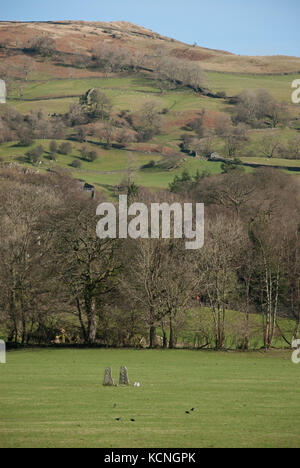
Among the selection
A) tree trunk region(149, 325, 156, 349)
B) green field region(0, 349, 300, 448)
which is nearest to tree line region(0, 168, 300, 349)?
tree trunk region(149, 325, 156, 349)

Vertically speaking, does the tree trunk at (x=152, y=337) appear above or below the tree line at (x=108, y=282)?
below

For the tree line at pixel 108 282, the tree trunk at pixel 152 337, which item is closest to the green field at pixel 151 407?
the tree line at pixel 108 282

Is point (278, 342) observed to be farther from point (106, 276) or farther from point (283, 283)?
point (106, 276)

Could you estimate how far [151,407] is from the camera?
76.4 ft

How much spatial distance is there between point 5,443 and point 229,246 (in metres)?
45.9

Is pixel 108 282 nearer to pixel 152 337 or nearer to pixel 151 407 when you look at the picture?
pixel 152 337

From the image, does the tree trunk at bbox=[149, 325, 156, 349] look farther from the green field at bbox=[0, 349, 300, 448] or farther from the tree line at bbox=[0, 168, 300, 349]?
the green field at bbox=[0, 349, 300, 448]

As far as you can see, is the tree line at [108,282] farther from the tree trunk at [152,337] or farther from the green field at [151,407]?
the green field at [151,407]

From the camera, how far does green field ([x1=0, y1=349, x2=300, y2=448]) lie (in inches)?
707

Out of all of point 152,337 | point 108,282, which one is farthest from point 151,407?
point 108,282

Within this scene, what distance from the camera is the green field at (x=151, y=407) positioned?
1797cm

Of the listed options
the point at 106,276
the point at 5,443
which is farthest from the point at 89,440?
the point at 106,276
